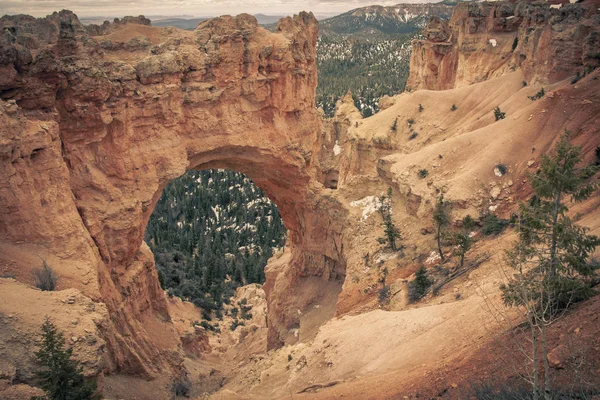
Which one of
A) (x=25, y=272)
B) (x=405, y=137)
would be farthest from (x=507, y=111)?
(x=25, y=272)

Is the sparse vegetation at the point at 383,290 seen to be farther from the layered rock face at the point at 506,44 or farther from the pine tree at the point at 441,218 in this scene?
the layered rock face at the point at 506,44

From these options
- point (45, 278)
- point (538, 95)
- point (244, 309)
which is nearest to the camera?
point (45, 278)

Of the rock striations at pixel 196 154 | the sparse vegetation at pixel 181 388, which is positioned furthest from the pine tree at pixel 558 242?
the sparse vegetation at pixel 181 388

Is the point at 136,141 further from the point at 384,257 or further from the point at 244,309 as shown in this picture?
the point at 244,309

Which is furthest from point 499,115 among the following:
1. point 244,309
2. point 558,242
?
point 244,309

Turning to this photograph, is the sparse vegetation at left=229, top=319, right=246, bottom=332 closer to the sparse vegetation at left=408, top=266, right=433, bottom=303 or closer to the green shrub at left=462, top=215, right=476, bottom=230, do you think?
the sparse vegetation at left=408, top=266, right=433, bottom=303

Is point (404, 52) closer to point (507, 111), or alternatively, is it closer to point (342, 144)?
point (342, 144)
